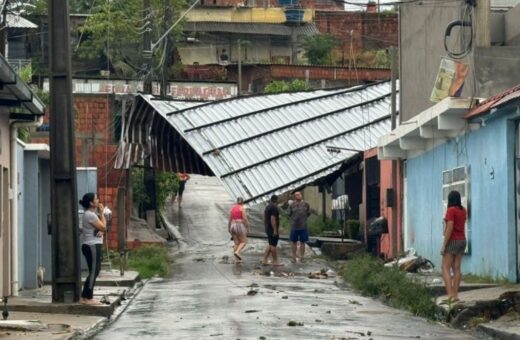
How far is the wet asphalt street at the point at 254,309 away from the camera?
1608cm

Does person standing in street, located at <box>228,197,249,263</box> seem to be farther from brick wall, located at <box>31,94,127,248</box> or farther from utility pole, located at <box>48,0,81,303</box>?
utility pole, located at <box>48,0,81,303</box>

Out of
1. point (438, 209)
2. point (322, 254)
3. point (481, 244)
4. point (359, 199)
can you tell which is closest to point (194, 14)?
point (359, 199)

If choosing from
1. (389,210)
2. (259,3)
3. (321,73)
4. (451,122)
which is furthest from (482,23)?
(259,3)

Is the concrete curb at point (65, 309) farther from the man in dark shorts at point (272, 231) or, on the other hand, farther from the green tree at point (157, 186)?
the green tree at point (157, 186)

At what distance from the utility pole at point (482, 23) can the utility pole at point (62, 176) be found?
1045 cm

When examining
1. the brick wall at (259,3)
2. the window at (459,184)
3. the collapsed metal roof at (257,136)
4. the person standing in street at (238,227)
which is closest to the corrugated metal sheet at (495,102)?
the window at (459,184)

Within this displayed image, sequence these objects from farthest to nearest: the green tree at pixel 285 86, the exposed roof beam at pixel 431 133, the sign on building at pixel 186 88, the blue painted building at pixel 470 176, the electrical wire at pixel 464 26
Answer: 1. the green tree at pixel 285 86
2. the sign on building at pixel 186 88
3. the exposed roof beam at pixel 431 133
4. the electrical wire at pixel 464 26
5. the blue painted building at pixel 470 176

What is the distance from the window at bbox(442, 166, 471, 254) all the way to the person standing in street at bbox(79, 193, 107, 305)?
821 cm

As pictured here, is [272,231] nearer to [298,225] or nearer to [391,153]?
[298,225]

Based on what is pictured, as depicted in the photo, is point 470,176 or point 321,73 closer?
point 470,176

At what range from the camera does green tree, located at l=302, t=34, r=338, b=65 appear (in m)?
75.6

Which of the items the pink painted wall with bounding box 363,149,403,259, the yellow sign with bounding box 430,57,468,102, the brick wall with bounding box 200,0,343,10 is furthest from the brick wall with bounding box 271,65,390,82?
the yellow sign with bounding box 430,57,468,102

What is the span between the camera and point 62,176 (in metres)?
20.0

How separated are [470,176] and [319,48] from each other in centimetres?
5033
